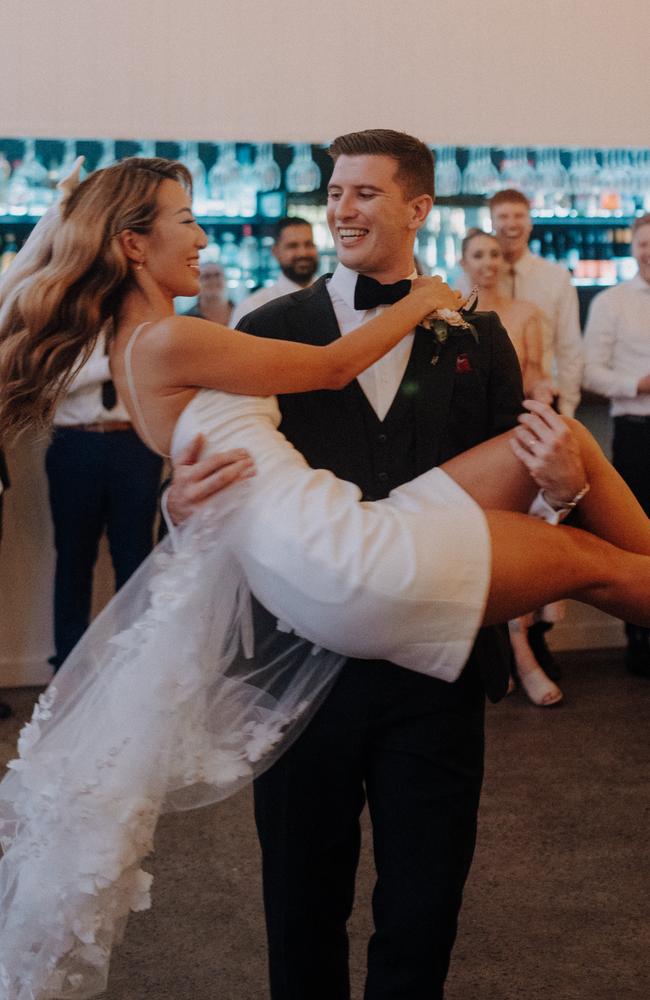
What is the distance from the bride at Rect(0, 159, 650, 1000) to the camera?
1.98m

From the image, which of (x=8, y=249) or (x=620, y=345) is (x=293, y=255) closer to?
(x=8, y=249)

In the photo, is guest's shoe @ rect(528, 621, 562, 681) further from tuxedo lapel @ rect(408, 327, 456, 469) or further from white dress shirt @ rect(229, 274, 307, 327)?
tuxedo lapel @ rect(408, 327, 456, 469)

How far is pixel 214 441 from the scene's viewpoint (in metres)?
2.11

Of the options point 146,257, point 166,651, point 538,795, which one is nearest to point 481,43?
point 538,795

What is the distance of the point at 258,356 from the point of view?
2.12 m

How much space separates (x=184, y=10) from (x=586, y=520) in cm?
395

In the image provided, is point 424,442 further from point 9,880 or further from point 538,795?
point 538,795

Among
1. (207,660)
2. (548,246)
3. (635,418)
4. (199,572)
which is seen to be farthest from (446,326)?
(548,246)

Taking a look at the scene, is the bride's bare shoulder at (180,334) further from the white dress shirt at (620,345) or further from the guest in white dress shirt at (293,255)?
the white dress shirt at (620,345)

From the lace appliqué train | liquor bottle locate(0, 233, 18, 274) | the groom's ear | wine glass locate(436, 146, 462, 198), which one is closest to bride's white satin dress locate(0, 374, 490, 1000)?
the lace appliqué train

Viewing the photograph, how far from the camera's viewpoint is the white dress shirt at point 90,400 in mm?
4758

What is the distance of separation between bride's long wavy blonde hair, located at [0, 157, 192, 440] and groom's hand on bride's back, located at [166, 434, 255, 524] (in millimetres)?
307

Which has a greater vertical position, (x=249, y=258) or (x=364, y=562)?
(x=249, y=258)

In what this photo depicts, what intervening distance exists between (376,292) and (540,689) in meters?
2.97
